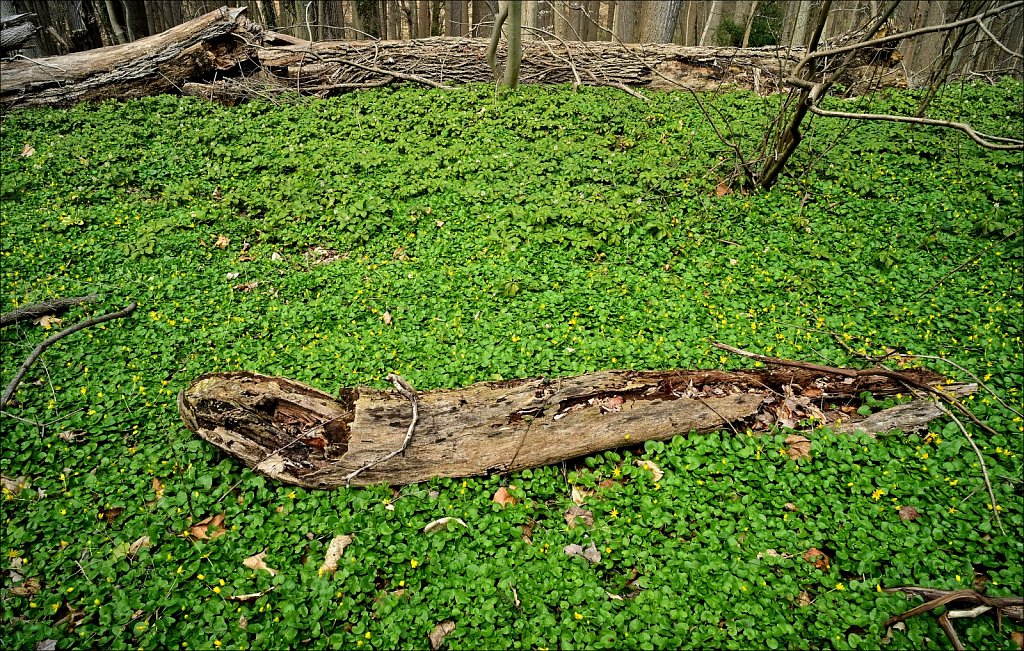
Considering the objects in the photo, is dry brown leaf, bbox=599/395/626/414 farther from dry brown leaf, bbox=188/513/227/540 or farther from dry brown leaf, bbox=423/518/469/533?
dry brown leaf, bbox=188/513/227/540

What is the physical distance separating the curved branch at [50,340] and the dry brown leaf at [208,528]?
224cm

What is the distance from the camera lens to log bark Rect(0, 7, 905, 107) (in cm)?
936

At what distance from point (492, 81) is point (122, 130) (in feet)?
20.6

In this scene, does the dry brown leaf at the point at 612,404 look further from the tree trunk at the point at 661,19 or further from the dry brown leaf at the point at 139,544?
the tree trunk at the point at 661,19

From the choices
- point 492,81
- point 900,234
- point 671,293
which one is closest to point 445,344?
point 671,293

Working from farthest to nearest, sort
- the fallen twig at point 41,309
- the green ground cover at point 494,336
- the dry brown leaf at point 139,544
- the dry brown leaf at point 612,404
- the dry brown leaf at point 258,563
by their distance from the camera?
the fallen twig at point 41,309, the dry brown leaf at point 612,404, the dry brown leaf at point 139,544, the dry brown leaf at point 258,563, the green ground cover at point 494,336

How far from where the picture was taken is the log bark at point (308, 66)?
936 centimetres

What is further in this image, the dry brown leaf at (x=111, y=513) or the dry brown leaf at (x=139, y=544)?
the dry brown leaf at (x=111, y=513)

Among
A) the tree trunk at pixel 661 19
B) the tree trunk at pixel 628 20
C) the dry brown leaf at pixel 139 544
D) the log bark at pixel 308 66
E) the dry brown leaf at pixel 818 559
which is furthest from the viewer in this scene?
the tree trunk at pixel 628 20

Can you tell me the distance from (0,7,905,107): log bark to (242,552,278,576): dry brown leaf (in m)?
8.70

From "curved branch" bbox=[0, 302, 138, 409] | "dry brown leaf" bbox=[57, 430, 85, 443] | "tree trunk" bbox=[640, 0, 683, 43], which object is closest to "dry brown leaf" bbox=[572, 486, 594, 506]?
"dry brown leaf" bbox=[57, 430, 85, 443]

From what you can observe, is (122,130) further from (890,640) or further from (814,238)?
(890,640)

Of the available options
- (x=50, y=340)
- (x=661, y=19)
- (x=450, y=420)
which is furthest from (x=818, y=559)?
(x=661, y=19)

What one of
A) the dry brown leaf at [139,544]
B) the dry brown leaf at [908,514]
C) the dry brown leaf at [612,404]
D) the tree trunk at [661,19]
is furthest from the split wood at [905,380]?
the tree trunk at [661,19]
